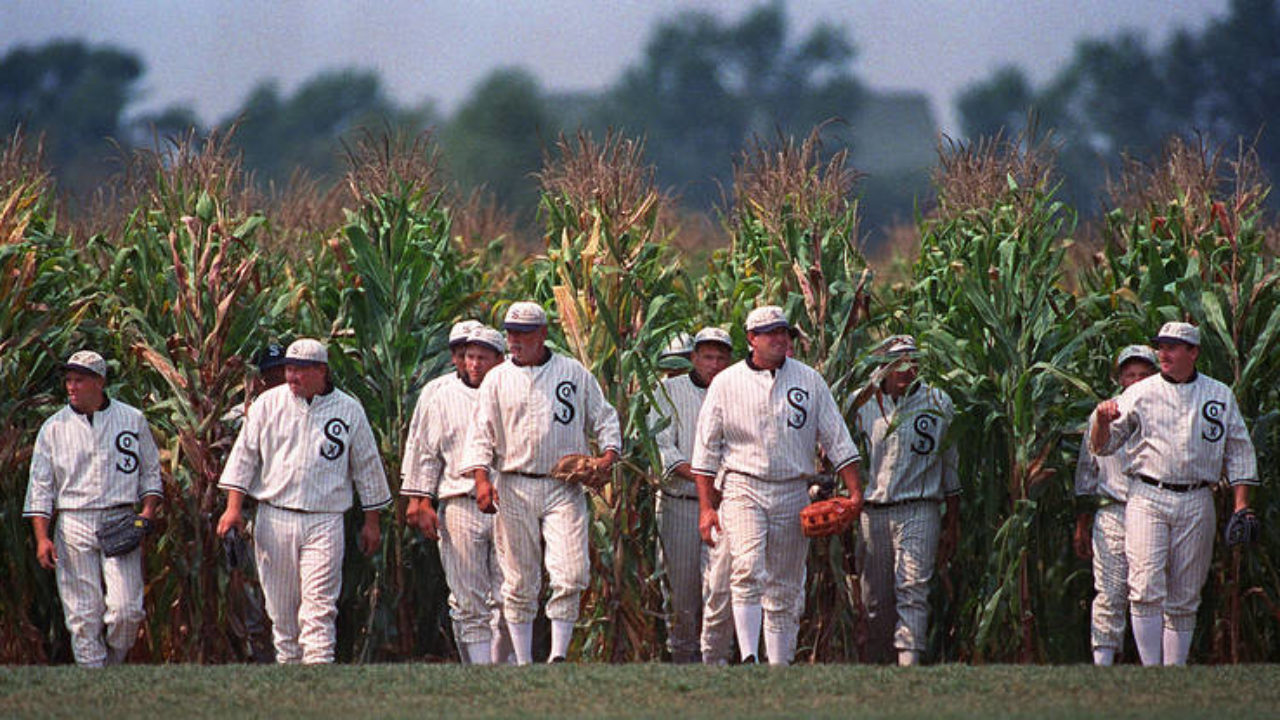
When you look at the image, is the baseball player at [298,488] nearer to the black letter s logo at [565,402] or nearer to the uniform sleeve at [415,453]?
the uniform sleeve at [415,453]

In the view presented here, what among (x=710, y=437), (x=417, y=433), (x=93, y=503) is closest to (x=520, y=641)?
(x=417, y=433)

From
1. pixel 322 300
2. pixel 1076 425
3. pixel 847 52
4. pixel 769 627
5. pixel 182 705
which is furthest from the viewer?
pixel 847 52

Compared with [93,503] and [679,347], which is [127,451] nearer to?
[93,503]

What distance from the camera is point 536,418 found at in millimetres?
9953

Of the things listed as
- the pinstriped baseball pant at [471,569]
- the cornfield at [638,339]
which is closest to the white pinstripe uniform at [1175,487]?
the cornfield at [638,339]

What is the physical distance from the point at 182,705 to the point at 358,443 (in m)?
2.47

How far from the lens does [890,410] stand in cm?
1088

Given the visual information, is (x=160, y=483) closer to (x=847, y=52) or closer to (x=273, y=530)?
(x=273, y=530)

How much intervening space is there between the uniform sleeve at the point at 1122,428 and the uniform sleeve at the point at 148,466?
200 inches

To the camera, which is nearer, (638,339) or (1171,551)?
(1171,551)

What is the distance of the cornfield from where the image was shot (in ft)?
34.2

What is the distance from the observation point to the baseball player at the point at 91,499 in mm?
10055

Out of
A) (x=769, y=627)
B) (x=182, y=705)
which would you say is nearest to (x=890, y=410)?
(x=769, y=627)

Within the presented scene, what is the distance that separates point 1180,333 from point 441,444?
407cm
